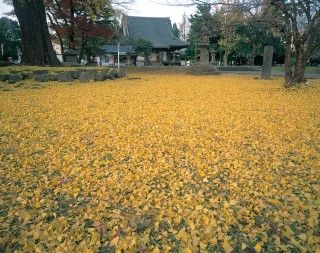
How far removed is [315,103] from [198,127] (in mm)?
4310

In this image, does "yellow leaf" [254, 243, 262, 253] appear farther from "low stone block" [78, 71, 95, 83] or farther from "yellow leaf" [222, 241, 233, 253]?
"low stone block" [78, 71, 95, 83]

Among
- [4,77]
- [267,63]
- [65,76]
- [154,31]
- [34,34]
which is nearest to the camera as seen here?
[4,77]

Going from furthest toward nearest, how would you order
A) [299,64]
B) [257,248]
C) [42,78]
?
[42,78] → [299,64] → [257,248]

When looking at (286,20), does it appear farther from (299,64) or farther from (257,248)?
(257,248)

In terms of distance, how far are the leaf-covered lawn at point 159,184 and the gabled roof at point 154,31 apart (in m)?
30.2

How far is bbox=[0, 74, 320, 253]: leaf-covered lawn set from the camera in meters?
1.93

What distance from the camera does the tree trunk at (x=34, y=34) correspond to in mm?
13461

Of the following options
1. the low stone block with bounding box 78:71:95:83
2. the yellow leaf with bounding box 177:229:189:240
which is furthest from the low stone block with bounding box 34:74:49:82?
the yellow leaf with bounding box 177:229:189:240

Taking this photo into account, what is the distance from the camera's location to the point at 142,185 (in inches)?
106

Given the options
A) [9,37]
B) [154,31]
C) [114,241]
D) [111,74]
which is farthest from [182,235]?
[9,37]

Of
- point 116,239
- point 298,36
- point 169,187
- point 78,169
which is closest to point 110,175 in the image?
point 78,169

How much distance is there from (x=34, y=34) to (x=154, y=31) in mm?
24417

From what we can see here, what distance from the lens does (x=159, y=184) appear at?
275 centimetres

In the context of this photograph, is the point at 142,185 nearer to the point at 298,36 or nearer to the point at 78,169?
the point at 78,169
